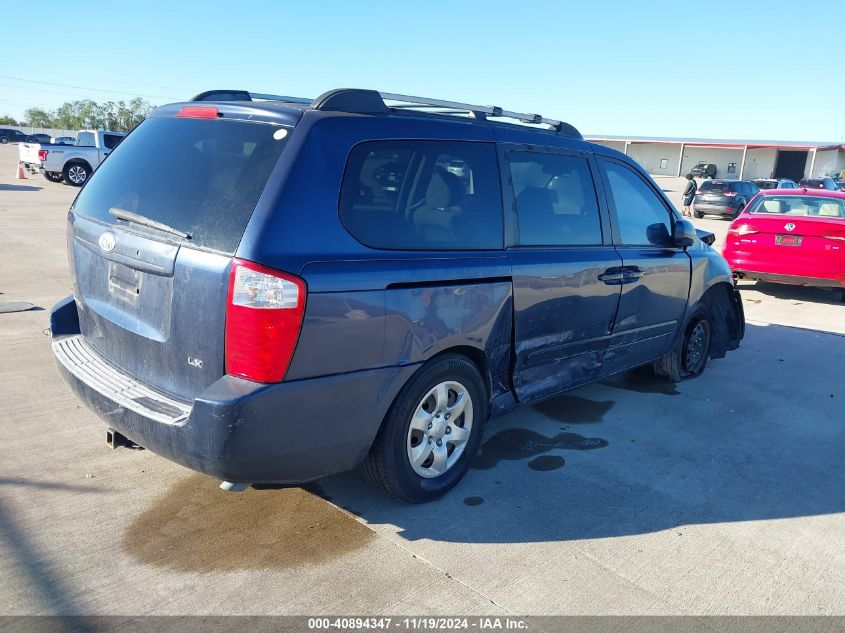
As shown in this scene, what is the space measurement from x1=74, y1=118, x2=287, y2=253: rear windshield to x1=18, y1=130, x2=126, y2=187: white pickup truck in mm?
21720

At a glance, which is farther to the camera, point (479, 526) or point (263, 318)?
point (479, 526)

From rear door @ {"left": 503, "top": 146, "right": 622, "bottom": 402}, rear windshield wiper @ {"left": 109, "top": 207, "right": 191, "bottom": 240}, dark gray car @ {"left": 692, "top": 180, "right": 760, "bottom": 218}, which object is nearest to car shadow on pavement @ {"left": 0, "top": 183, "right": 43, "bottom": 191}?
rear windshield wiper @ {"left": 109, "top": 207, "right": 191, "bottom": 240}

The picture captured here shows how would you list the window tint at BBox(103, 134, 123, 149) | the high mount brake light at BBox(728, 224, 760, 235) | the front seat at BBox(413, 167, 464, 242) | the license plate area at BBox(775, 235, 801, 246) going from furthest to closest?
1. the window tint at BBox(103, 134, 123, 149)
2. the high mount brake light at BBox(728, 224, 760, 235)
3. the license plate area at BBox(775, 235, 801, 246)
4. the front seat at BBox(413, 167, 464, 242)

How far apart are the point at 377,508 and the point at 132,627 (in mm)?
1284

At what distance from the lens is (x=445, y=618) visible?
8.96ft

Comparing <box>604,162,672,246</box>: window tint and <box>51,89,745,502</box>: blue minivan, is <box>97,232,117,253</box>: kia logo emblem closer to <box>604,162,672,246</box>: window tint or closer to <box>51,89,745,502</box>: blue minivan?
<box>51,89,745,502</box>: blue minivan

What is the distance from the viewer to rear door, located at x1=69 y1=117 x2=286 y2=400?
9.35 ft

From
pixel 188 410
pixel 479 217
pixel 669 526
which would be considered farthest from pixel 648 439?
pixel 188 410

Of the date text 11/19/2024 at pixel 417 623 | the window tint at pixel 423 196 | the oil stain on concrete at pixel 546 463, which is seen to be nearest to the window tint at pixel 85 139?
the window tint at pixel 423 196

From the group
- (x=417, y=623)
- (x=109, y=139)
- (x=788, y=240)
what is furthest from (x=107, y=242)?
(x=109, y=139)

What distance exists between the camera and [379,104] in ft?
11.1

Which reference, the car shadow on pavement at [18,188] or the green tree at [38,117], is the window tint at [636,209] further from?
the green tree at [38,117]

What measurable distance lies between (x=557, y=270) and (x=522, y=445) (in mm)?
1135

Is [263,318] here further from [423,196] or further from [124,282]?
[423,196]
